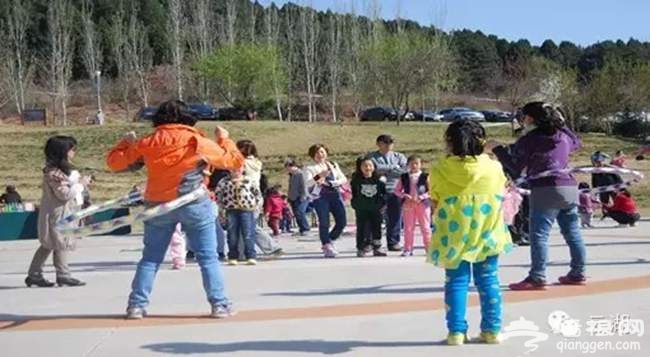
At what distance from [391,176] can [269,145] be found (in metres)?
34.2

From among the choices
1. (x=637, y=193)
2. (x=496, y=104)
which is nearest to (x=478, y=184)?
(x=637, y=193)

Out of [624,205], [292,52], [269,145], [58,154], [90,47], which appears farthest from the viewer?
[292,52]

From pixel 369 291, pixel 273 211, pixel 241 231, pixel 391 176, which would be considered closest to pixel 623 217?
pixel 391 176

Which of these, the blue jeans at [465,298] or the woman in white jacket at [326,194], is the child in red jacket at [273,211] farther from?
the blue jeans at [465,298]

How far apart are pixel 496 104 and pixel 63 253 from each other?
83.0 metres

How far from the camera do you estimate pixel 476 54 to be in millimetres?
114312

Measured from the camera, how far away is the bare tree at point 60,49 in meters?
77.2

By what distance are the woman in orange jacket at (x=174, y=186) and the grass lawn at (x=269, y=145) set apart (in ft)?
82.2

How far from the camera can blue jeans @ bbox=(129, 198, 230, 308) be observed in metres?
7.45

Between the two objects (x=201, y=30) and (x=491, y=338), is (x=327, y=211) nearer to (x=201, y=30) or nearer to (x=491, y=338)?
(x=491, y=338)

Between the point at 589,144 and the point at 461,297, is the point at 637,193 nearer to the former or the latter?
the point at 589,144

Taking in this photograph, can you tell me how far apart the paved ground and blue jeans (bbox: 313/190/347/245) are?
780 mm

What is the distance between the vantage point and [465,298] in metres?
6.30

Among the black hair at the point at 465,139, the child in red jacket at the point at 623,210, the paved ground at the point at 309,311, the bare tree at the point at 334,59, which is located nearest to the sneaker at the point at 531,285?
the paved ground at the point at 309,311
